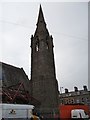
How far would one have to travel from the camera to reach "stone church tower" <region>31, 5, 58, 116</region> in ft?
161

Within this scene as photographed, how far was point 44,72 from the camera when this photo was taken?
5053 cm

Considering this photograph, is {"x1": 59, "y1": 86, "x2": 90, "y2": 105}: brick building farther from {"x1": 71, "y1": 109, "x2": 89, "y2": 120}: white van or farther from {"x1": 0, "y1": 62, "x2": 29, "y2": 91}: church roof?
{"x1": 71, "y1": 109, "x2": 89, "y2": 120}: white van

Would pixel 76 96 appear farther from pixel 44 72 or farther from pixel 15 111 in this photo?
pixel 15 111

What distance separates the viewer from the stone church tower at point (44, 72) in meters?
48.9

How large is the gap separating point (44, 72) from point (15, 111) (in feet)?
102

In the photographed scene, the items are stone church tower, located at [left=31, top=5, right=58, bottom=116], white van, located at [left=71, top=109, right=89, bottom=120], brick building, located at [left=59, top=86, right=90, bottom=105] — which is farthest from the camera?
brick building, located at [left=59, top=86, right=90, bottom=105]

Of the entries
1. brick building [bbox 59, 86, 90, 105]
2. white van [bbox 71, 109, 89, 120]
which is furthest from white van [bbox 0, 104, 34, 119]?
brick building [bbox 59, 86, 90, 105]

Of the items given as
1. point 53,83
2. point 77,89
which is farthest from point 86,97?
point 53,83

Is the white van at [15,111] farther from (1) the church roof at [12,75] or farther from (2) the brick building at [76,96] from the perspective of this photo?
(2) the brick building at [76,96]

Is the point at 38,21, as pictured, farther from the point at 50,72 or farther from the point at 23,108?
the point at 23,108

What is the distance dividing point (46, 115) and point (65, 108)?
11.5 meters

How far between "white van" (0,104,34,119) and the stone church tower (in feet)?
86.5

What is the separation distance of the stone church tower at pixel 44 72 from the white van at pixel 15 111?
26.4 meters

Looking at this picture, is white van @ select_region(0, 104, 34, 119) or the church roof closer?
white van @ select_region(0, 104, 34, 119)
